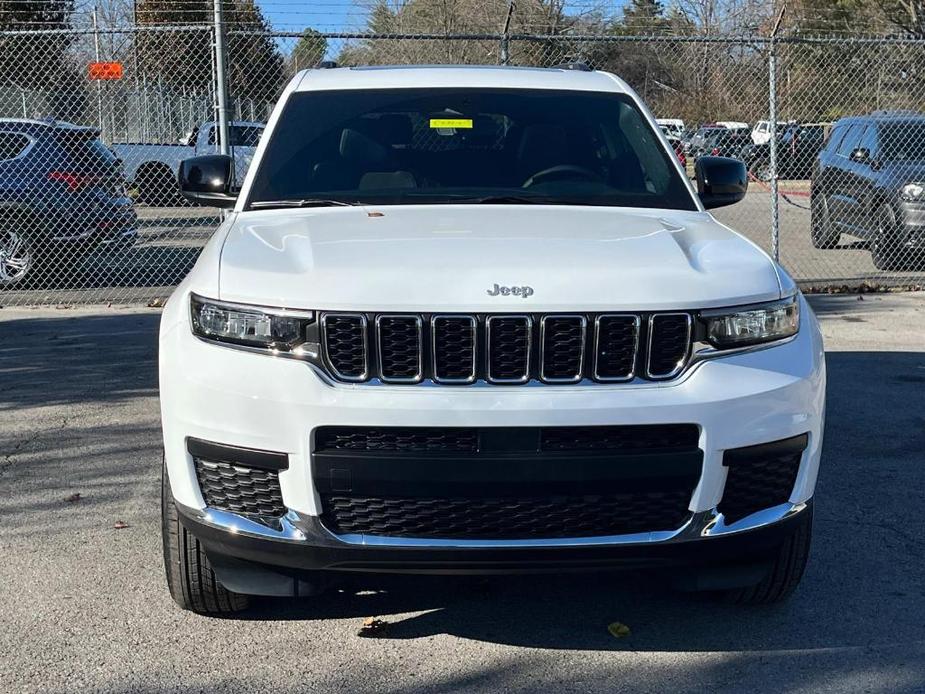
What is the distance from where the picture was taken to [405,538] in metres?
3.55

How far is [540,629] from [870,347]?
237 inches

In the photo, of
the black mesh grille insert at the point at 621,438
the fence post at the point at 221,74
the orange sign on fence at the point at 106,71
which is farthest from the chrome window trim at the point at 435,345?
the orange sign on fence at the point at 106,71

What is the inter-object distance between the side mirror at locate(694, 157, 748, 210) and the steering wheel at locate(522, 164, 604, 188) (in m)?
0.56

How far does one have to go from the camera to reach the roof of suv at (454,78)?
552cm

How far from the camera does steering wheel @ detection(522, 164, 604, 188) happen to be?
5082 millimetres

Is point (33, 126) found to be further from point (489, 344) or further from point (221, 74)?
point (489, 344)

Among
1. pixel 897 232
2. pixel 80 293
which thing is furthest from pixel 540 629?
pixel 897 232

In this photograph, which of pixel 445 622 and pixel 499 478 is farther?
pixel 445 622

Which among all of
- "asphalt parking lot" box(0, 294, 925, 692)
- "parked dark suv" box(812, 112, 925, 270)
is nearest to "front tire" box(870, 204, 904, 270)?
"parked dark suv" box(812, 112, 925, 270)

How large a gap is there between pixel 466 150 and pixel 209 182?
1143 mm

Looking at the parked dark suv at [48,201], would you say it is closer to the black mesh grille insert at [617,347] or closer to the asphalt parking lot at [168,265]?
the asphalt parking lot at [168,265]

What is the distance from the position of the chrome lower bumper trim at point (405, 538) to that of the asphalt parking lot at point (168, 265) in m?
8.44

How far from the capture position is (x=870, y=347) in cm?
934

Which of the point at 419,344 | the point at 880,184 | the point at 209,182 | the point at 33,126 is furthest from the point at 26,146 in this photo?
the point at 419,344
